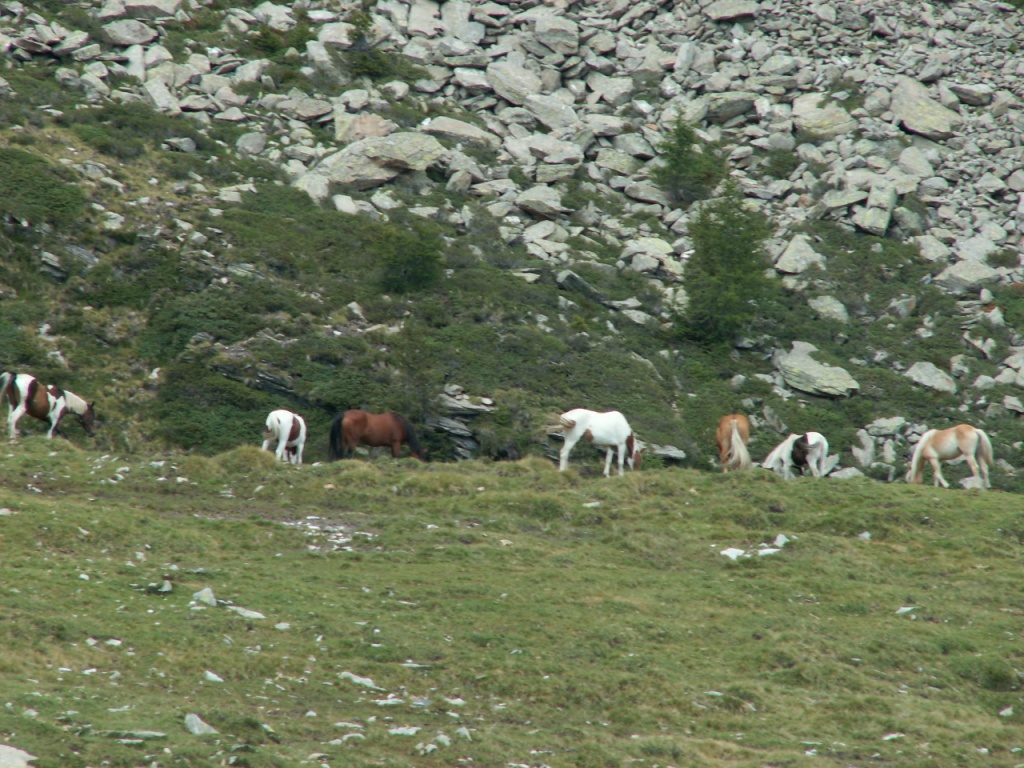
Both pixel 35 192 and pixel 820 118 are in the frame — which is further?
pixel 820 118

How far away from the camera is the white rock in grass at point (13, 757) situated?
25.4ft

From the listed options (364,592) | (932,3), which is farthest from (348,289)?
(932,3)

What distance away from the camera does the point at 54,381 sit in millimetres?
30688

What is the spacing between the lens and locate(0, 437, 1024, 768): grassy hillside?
9.92 m

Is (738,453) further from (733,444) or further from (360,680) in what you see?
(360,680)

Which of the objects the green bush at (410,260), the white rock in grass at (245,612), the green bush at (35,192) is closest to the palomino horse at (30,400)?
the white rock in grass at (245,612)

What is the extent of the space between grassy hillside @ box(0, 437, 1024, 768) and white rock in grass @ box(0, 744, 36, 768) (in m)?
0.14

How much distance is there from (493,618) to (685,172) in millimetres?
36262

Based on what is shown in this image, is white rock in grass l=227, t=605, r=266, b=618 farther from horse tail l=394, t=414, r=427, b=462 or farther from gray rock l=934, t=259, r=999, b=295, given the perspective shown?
gray rock l=934, t=259, r=999, b=295

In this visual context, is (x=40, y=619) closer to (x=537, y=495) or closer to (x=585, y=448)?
(x=537, y=495)

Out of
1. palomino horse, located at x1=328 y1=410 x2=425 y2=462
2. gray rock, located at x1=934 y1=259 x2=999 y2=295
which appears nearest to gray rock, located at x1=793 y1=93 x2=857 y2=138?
gray rock, located at x1=934 y1=259 x2=999 y2=295

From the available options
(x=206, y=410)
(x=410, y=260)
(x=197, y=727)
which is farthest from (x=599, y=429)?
(x=197, y=727)

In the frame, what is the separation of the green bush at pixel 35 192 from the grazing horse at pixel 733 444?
73.7 ft

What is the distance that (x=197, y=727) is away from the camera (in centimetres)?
901
